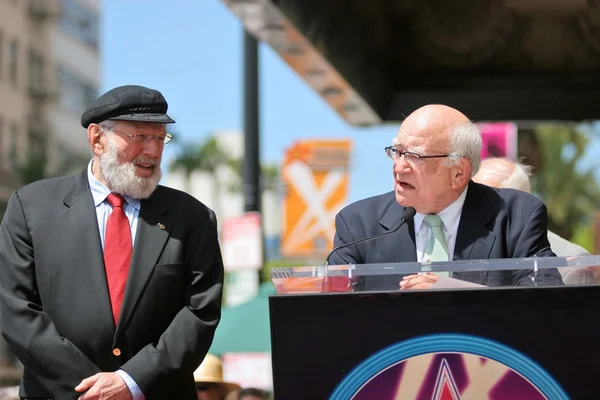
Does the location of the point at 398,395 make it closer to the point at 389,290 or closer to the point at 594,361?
the point at 389,290

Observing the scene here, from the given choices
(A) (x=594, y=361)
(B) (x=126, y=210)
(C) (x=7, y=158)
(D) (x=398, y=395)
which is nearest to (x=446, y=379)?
(D) (x=398, y=395)

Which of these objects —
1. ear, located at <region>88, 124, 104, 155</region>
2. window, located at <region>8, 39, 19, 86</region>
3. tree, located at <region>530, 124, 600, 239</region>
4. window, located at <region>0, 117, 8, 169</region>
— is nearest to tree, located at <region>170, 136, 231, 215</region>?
tree, located at <region>530, 124, 600, 239</region>

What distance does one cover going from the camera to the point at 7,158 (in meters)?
47.3

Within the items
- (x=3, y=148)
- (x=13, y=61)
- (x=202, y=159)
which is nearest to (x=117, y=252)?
(x=3, y=148)

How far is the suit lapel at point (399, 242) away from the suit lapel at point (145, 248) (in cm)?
85

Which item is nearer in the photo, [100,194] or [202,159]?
[100,194]

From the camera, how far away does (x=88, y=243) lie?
4.93 meters

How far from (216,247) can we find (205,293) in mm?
242

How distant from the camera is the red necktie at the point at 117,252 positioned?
492cm

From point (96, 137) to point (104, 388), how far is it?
1.02 m

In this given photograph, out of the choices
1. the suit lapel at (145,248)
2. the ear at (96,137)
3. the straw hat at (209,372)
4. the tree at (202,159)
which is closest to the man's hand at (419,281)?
the suit lapel at (145,248)

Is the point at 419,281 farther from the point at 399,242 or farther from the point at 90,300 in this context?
the point at 90,300

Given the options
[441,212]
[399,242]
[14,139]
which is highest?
[14,139]

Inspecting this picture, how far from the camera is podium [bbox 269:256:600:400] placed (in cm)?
393
